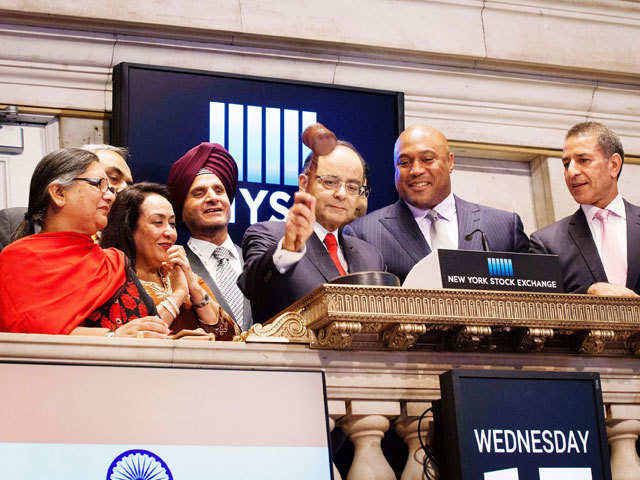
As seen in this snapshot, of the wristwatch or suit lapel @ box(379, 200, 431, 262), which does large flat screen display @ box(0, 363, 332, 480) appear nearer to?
the wristwatch

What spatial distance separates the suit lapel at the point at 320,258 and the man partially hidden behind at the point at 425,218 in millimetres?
456

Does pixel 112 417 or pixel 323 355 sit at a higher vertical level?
pixel 323 355

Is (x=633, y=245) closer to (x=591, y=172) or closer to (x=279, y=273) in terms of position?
(x=591, y=172)

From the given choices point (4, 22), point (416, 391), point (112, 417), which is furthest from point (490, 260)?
point (4, 22)

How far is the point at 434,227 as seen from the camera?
401cm

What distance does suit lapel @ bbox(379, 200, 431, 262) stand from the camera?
3.83 meters

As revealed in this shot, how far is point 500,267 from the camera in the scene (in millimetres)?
2555

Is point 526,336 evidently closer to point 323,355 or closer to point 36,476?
point 323,355

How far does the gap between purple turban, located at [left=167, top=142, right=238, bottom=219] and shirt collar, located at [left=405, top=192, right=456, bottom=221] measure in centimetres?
83

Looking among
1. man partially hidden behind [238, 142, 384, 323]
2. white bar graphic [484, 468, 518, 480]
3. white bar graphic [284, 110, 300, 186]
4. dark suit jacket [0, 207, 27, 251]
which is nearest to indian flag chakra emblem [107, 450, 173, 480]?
white bar graphic [484, 468, 518, 480]

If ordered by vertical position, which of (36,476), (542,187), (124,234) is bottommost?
(36,476)

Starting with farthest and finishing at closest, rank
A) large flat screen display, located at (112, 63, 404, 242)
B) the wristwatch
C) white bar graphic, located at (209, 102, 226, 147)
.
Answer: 1. white bar graphic, located at (209, 102, 226, 147)
2. large flat screen display, located at (112, 63, 404, 242)
3. the wristwatch

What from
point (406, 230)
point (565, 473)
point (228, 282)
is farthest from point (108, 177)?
point (565, 473)

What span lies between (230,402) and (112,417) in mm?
258
